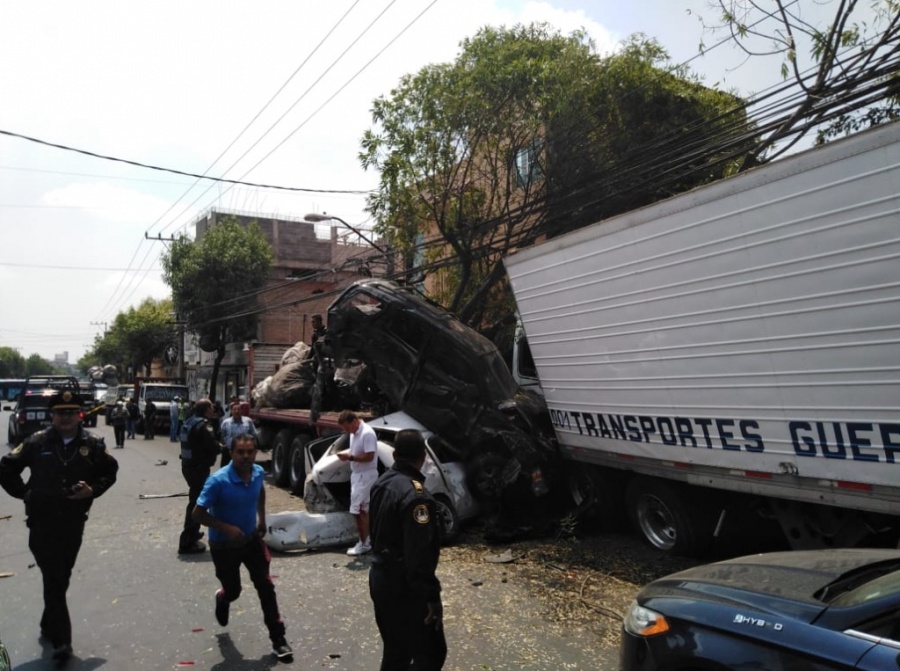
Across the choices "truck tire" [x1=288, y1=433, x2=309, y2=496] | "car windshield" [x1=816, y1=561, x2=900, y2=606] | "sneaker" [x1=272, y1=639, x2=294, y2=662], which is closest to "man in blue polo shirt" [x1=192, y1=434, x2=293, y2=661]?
"sneaker" [x1=272, y1=639, x2=294, y2=662]

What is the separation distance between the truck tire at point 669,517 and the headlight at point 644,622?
3.78 m

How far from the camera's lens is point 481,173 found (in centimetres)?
1357

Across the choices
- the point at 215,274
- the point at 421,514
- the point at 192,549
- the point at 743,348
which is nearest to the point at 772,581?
the point at 421,514

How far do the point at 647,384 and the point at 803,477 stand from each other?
5.70 ft

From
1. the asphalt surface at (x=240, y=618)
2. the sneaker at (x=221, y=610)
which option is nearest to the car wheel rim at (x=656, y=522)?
the asphalt surface at (x=240, y=618)

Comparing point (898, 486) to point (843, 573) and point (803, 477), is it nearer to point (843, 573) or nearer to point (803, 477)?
point (803, 477)

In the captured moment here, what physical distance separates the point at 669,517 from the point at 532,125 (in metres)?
7.76

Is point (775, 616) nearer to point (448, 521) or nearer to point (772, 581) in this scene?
point (772, 581)

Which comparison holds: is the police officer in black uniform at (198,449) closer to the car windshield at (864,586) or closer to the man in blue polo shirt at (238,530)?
the man in blue polo shirt at (238,530)

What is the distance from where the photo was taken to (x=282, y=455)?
506 inches

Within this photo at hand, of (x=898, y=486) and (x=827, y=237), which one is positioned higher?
(x=827, y=237)

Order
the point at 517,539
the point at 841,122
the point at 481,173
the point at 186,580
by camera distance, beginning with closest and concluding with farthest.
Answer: the point at 186,580 < the point at 517,539 < the point at 841,122 < the point at 481,173

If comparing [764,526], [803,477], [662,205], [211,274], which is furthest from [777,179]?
[211,274]

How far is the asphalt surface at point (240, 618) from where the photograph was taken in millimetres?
4641
